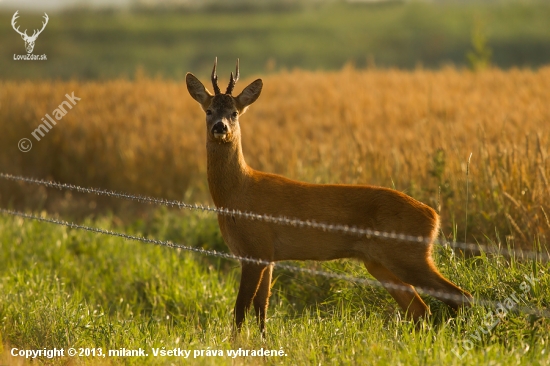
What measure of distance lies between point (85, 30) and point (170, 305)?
57036mm

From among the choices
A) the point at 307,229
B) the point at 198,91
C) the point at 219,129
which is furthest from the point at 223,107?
the point at 307,229

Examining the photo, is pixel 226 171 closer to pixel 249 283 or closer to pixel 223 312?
pixel 249 283

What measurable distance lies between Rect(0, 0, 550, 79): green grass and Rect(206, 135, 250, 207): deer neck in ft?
128

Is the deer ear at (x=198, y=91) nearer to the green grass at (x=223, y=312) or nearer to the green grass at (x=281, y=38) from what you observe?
the green grass at (x=223, y=312)

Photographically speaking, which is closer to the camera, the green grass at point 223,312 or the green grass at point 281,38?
the green grass at point 223,312

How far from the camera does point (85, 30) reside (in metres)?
61.9

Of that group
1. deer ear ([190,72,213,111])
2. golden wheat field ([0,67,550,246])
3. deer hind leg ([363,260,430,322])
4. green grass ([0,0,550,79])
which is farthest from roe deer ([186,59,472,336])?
green grass ([0,0,550,79])

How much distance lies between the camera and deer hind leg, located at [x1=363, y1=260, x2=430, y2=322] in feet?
20.2

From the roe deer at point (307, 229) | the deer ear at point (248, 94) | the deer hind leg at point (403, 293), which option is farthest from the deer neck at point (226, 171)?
the deer hind leg at point (403, 293)

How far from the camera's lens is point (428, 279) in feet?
18.6

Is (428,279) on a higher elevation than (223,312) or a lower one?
higher

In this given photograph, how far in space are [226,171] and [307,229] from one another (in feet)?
2.74

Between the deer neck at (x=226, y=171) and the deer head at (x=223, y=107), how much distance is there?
3.2 inches

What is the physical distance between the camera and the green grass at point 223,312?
17.2 feet
